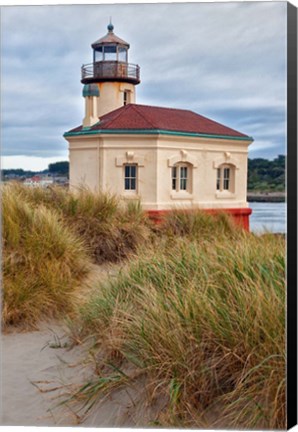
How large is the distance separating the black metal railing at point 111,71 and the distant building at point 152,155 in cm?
2

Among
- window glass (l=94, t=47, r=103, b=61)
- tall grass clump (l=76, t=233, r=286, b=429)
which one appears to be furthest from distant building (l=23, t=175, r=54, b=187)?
tall grass clump (l=76, t=233, r=286, b=429)

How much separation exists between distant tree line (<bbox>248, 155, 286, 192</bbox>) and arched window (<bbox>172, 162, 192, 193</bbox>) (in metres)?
1.18

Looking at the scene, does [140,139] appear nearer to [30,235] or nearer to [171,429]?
[30,235]

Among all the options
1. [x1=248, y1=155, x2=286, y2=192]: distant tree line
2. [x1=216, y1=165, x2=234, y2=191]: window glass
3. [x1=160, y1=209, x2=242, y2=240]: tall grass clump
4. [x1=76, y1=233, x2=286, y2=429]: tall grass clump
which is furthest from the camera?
[x1=160, y1=209, x2=242, y2=240]: tall grass clump

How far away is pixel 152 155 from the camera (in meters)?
6.56

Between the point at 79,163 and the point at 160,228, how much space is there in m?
1.30

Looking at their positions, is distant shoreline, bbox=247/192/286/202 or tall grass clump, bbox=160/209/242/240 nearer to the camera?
distant shoreline, bbox=247/192/286/202

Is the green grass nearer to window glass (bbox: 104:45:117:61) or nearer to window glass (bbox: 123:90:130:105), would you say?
window glass (bbox: 123:90:130:105)

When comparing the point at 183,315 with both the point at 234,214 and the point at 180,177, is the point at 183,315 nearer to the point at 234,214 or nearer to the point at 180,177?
the point at 234,214

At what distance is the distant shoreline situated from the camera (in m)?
4.10

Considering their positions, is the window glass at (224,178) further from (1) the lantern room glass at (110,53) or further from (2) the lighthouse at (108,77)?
(1) the lantern room glass at (110,53)

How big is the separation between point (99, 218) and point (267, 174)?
3.34 meters

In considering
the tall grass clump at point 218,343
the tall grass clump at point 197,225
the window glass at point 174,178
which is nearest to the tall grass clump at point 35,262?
the tall grass clump at point 197,225

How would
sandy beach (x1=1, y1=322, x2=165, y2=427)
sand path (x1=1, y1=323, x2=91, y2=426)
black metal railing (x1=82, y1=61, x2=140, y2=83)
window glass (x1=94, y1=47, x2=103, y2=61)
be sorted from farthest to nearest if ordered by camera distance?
black metal railing (x1=82, y1=61, x2=140, y2=83), window glass (x1=94, y1=47, x2=103, y2=61), sand path (x1=1, y1=323, x2=91, y2=426), sandy beach (x1=1, y1=322, x2=165, y2=427)
